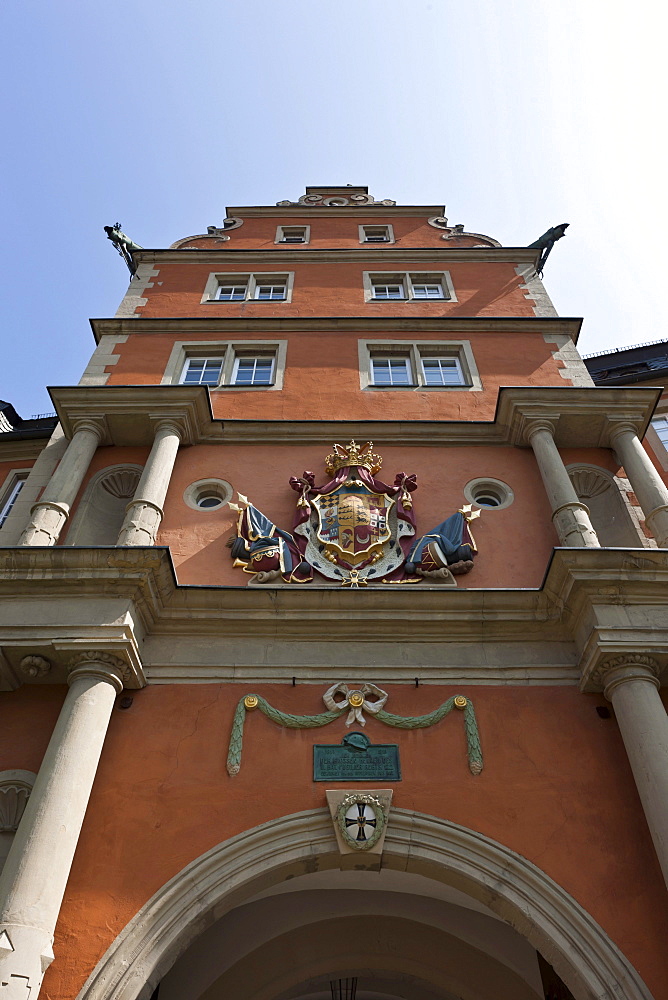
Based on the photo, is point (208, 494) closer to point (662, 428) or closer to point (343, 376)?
point (343, 376)

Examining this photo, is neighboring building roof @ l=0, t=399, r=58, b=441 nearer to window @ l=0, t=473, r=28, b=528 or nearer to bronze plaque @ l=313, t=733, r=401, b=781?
window @ l=0, t=473, r=28, b=528

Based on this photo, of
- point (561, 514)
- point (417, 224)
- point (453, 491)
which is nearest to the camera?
point (561, 514)

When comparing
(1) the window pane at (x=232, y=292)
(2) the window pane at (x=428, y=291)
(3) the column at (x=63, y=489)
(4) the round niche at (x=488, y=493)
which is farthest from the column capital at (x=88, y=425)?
(2) the window pane at (x=428, y=291)

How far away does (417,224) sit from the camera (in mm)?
19422

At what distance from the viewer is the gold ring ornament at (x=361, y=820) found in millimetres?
7902

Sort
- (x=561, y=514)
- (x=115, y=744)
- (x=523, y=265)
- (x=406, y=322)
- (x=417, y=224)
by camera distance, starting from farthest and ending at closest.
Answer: (x=417, y=224)
(x=523, y=265)
(x=406, y=322)
(x=561, y=514)
(x=115, y=744)

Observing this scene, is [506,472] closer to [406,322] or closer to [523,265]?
[406,322]

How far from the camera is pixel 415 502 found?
11.5 meters

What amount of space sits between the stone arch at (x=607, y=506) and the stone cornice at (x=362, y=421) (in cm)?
57

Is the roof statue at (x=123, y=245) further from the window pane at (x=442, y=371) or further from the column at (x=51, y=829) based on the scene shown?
the column at (x=51, y=829)

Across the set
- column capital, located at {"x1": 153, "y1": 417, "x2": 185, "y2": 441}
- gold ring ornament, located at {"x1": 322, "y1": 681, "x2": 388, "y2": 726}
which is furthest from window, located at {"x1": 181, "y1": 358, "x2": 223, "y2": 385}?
gold ring ornament, located at {"x1": 322, "y1": 681, "x2": 388, "y2": 726}

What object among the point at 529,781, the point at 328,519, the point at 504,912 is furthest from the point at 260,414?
the point at 504,912

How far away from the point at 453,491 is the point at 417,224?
9.98 meters

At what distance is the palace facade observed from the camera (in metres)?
7.58
